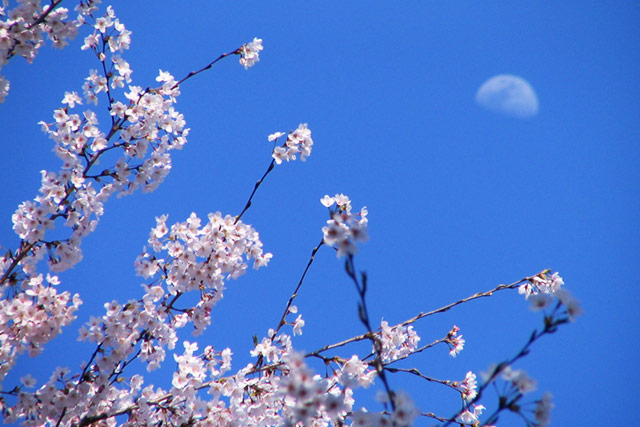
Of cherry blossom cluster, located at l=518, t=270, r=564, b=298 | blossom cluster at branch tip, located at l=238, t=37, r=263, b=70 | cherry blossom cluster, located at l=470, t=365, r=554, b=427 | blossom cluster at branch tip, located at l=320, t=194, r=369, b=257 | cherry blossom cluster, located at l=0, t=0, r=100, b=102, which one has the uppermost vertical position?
blossom cluster at branch tip, located at l=238, t=37, r=263, b=70

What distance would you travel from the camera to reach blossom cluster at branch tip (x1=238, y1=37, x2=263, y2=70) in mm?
5059

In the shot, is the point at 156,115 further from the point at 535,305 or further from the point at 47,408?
the point at 535,305

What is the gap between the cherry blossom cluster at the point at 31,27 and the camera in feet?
13.3

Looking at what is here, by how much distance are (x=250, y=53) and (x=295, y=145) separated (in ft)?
4.47

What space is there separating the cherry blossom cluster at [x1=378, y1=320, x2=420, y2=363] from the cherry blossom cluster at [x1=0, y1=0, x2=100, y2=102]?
472 cm

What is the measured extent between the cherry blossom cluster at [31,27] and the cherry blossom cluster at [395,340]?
4.72 m

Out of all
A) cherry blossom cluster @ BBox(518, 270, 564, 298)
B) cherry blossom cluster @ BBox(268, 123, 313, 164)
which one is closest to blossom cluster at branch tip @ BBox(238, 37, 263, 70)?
cherry blossom cluster @ BBox(268, 123, 313, 164)

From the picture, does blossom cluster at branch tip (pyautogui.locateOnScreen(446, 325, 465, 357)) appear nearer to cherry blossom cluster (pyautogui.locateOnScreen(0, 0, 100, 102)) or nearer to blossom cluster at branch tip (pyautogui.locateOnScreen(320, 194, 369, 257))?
blossom cluster at branch tip (pyautogui.locateOnScreen(320, 194, 369, 257))

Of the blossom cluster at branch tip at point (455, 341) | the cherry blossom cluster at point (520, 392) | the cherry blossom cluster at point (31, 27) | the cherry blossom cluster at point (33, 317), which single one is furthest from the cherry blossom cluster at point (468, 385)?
the cherry blossom cluster at point (31, 27)

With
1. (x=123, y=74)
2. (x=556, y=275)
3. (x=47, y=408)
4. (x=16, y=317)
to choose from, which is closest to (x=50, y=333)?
(x=16, y=317)

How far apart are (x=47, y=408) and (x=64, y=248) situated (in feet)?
5.13

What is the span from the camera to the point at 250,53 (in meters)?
5.09

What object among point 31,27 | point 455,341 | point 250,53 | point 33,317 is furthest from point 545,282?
point 31,27

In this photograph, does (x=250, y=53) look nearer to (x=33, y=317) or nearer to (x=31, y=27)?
(x=31, y=27)
